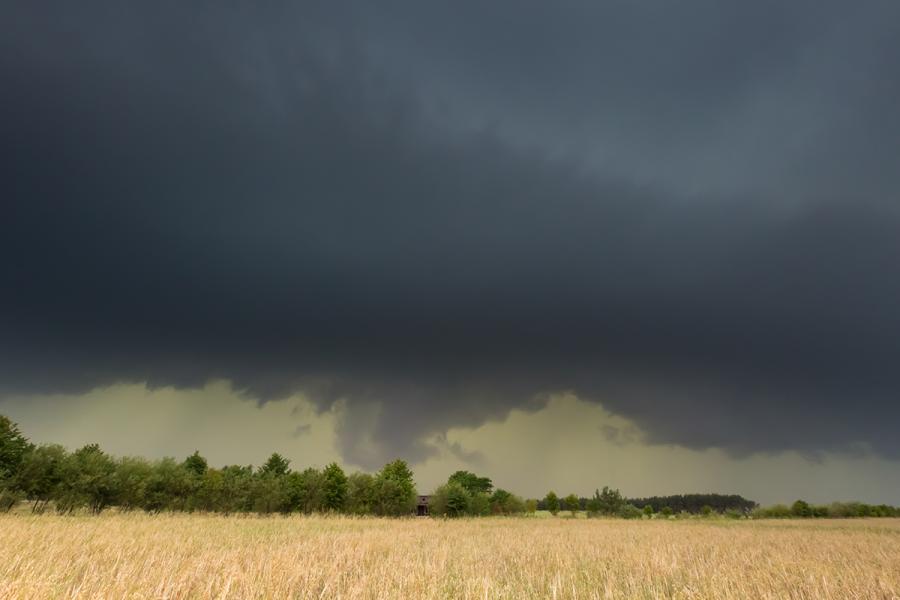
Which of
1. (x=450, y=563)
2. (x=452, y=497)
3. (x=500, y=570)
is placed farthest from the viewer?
(x=452, y=497)

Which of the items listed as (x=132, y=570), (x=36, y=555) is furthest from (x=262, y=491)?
(x=132, y=570)

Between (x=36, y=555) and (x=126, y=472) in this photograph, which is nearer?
(x=36, y=555)

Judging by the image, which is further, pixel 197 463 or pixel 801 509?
pixel 801 509

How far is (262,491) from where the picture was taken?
155 ft

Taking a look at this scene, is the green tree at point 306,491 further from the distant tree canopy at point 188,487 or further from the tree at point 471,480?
the tree at point 471,480

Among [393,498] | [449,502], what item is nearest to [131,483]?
[393,498]

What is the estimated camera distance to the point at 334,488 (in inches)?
2143

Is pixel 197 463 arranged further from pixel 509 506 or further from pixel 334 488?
pixel 509 506

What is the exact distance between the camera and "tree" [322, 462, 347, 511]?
53.4m

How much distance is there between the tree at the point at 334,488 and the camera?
53.4 meters

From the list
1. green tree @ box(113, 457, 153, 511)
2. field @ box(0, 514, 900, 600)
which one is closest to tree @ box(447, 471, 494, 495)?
green tree @ box(113, 457, 153, 511)

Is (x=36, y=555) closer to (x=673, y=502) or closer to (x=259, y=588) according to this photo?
(x=259, y=588)

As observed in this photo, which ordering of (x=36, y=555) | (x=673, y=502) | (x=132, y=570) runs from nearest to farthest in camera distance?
1. (x=132, y=570)
2. (x=36, y=555)
3. (x=673, y=502)

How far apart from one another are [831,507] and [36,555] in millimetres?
137983
